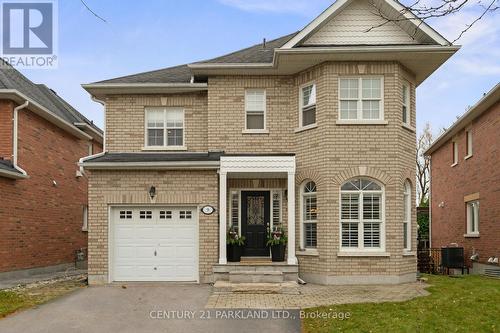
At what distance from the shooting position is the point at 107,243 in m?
15.5

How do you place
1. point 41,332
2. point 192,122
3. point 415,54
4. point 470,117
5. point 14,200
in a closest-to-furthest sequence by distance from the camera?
1. point 41,332
2. point 415,54
3. point 192,122
4. point 14,200
5. point 470,117

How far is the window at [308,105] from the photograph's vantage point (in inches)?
612

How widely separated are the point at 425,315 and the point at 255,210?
717 centimetres

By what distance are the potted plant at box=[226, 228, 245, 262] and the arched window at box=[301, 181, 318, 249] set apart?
5.92 ft

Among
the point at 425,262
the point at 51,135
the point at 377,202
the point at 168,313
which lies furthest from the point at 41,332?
the point at 425,262

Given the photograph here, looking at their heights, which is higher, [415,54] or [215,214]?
[415,54]

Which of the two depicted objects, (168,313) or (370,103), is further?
(370,103)

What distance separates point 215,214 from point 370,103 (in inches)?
211

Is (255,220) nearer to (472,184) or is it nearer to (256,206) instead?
(256,206)

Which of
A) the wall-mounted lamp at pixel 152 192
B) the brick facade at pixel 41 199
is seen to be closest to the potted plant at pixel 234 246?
the wall-mounted lamp at pixel 152 192

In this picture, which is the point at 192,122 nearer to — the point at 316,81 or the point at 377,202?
the point at 316,81

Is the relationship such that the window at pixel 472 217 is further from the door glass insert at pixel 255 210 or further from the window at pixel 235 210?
the window at pixel 235 210

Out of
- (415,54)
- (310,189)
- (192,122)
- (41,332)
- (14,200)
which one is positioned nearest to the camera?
(41,332)

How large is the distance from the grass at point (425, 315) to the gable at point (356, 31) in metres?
7.06
